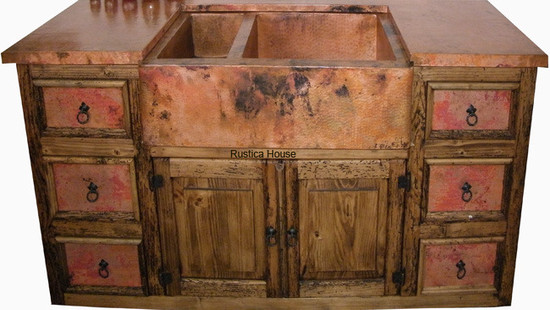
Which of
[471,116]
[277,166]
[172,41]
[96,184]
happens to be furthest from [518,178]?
[96,184]

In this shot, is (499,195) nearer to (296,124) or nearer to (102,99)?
(296,124)

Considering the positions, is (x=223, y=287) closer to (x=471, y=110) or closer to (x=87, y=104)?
(x=87, y=104)

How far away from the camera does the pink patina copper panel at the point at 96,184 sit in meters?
3.27

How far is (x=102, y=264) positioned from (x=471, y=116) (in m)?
1.77

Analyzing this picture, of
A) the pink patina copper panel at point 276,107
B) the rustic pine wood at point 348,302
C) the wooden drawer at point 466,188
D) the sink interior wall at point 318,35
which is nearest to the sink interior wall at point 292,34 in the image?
the sink interior wall at point 318,35

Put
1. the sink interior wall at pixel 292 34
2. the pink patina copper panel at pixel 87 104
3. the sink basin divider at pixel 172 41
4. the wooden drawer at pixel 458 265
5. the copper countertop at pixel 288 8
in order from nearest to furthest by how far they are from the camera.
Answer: the copper countertop at pixel 288 8, the pink patina copper panel at pixel 87 104, the sink basin divider at pixel 172 41, the wooden drawer at pixel 458 265, the sink interior wall at pixel 292 34

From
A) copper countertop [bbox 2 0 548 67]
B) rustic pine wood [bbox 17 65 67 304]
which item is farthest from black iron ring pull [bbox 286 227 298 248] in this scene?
rustic pine wood [bbox 17 65 67 304]

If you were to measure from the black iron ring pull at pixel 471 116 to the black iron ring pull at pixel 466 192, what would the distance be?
0.29m

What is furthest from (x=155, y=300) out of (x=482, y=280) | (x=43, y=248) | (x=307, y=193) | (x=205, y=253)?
(x=482, y=280)

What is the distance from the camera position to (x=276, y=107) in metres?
3.11

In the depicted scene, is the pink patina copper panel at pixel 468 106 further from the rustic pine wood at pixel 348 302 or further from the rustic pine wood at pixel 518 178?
the rustic pine wood at pixel 348 302

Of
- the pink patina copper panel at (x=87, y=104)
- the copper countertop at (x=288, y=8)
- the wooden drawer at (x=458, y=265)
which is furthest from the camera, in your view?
the wooden drawer at (x=458, y=265)

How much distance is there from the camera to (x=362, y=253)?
337cm

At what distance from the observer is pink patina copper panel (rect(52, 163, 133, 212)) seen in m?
3.27
